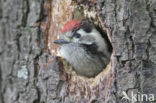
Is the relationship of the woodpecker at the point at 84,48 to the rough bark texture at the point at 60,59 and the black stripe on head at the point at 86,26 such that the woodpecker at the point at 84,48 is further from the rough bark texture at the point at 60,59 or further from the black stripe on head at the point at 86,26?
the rough bark texture at the point at 60,59

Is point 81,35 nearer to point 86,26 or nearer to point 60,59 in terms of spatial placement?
point 86,26

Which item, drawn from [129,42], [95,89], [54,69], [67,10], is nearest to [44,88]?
[54,69]

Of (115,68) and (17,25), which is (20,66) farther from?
(115,68)

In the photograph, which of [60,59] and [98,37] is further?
[98,37]

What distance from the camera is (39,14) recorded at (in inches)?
142

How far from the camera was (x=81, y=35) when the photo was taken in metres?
3.42

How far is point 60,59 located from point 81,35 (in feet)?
1.09

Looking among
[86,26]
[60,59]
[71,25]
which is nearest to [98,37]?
[86,26]

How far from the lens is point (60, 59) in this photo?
3.34m

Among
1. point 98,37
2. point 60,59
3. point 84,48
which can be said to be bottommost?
point 60,59

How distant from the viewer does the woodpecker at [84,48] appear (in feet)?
11.0

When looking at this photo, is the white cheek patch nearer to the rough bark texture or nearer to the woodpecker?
the woodpecker

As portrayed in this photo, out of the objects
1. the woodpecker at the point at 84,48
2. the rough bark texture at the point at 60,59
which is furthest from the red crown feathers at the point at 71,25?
the rough bark texture at the point at 60,59

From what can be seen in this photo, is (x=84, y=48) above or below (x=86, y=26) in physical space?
below
